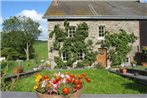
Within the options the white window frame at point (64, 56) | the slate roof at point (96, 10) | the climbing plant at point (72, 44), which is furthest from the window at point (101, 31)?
the white window frame at point (64, 56)

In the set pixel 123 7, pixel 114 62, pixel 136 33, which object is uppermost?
pixel 123 7

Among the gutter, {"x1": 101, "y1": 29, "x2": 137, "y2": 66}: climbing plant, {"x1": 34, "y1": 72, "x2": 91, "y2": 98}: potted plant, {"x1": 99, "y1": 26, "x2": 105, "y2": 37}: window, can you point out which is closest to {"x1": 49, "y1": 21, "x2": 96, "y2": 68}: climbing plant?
the gutter

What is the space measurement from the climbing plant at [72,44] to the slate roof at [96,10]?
990mm

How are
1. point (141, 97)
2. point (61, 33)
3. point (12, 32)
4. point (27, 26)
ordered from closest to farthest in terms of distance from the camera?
A: point (141, 97) < point (61, 33) < point (12, 32) < point (27, 26)

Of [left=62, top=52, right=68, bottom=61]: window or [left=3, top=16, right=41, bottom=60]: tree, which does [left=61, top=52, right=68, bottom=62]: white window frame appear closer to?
[left=62, top=52, right=68, bottom=61]: window

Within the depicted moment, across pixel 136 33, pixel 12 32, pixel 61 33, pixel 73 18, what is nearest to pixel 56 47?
pixel 61 33

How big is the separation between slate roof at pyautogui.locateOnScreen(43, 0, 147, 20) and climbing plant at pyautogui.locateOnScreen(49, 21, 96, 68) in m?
0.99

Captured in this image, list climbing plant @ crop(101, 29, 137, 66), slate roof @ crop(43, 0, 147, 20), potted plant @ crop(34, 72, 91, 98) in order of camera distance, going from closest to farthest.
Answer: potted plant @ crop(34, 72, 91, 98) < slate roof @ crop(43, 0, 147, 20) < climbing plant @ crop(101, 29, 137, 66)

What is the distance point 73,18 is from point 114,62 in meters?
5.76

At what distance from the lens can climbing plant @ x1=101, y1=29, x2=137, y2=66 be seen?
29953 millimetres

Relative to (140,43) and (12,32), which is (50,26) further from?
(12,32)

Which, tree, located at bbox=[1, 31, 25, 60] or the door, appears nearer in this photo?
the door

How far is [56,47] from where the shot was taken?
2948 cm

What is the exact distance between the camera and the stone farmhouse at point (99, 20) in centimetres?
2956
